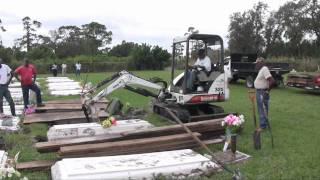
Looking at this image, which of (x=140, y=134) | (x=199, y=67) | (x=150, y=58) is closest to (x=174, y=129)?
(x=140, y=134)

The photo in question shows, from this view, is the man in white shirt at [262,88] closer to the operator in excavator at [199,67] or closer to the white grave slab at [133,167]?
the operator in excavator at [199,67]

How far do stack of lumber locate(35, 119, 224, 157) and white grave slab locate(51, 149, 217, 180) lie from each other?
0.50 m

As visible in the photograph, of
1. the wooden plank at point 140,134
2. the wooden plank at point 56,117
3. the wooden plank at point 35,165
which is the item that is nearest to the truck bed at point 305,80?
the wooden plank at point 56,117

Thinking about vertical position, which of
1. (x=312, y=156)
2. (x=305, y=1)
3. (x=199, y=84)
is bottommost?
(x=312, y=156)

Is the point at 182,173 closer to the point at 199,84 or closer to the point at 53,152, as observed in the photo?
Result: the point at 53,152

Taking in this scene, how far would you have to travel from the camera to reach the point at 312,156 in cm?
901

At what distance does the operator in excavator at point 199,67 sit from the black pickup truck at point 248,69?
528 inches

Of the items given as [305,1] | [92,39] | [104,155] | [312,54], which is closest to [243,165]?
[104,155]

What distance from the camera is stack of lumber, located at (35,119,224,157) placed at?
8331 millimetres

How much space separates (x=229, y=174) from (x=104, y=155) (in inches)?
89.3

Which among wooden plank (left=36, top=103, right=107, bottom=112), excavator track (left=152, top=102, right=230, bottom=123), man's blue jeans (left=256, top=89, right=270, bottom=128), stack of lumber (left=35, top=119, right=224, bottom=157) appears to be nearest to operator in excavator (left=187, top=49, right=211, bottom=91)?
excavator track (left=152, top=102, right=230, bottom=123)

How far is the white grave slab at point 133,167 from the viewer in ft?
22.1

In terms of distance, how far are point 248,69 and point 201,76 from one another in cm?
1530

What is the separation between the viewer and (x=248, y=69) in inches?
1099
